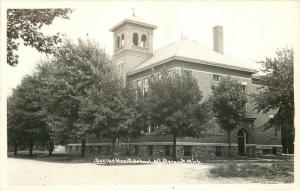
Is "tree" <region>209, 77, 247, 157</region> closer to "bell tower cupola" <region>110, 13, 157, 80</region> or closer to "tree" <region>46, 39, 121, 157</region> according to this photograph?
"tree" <region>46, 39, 121, 157</region>

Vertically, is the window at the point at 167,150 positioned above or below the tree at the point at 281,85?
below

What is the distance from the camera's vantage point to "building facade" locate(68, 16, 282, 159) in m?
27.1

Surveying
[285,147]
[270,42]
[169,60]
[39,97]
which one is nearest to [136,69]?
[169,60]

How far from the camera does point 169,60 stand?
26531 millimetres

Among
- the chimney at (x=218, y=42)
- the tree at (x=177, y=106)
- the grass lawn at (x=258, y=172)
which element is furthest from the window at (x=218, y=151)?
the grass lawn at (x=258, y=172)

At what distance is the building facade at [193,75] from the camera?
2706cm

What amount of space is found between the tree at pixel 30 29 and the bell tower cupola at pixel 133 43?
61.7ft

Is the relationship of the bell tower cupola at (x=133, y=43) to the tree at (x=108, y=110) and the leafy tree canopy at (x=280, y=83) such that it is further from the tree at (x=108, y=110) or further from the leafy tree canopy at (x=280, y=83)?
the leafy tree canopy at (x=280, y=83)

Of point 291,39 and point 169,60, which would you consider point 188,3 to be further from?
point 169,60

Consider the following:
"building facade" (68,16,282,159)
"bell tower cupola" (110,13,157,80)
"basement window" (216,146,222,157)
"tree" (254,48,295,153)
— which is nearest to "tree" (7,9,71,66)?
"tree" (254,48,295,153)

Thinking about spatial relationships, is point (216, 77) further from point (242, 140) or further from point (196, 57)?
point (242, 140)

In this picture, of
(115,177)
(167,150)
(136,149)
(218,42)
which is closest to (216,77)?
(218,42)

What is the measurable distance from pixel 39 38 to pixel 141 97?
10.5 metres
